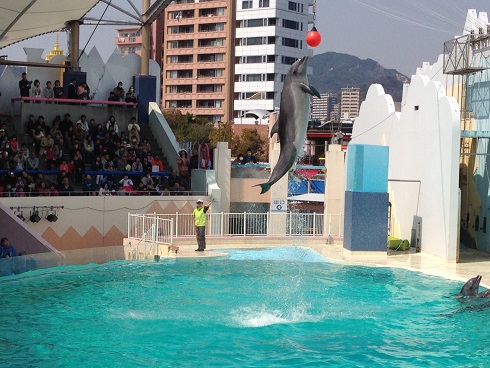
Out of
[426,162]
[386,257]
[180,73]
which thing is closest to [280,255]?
[386,257]

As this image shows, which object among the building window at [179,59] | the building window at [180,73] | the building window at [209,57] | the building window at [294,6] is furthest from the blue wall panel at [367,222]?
the building window at [179,59]

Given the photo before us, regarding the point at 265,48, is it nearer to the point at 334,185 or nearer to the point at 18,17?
the point at 334,185

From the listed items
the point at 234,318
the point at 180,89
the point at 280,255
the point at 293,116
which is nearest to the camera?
the point at 293,116

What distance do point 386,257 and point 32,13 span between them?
1058 centimetres

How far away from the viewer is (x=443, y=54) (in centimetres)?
2314

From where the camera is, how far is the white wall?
65.5ft

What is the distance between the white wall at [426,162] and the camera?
20.0 m

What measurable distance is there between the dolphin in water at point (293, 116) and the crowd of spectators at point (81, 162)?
12653 millimetres

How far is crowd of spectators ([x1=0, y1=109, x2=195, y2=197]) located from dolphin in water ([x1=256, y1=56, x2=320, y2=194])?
12.7 metres

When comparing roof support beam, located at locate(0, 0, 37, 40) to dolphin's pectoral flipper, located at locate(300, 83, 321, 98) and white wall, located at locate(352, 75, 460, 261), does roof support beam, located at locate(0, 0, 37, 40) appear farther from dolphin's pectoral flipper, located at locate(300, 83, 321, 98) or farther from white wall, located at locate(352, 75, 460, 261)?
white wall, located at locate(352, 75, 460, 261)

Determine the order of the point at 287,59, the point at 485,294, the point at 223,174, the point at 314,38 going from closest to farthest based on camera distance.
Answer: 1. the point at 314,38
2. the point at 485,294
3. the point at 223,174
4. the point at 287,59

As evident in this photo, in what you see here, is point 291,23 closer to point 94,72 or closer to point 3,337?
point 94,72

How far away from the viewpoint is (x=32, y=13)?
17.7 metres

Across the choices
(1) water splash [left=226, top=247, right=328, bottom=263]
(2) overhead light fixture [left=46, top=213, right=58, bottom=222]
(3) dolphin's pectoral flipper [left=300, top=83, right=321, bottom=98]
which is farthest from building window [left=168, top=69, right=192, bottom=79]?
(3) dolphin's pectoral flipper [left=300, top=83, right=321, bottom=98]
